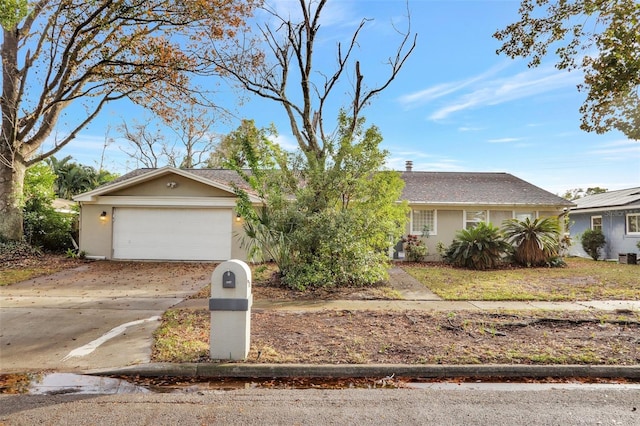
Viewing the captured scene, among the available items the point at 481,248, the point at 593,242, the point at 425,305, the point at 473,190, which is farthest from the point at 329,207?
the point at 593,242

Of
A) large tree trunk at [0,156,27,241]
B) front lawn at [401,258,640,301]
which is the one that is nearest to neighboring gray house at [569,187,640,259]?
front lawn at [401,258,640,301]

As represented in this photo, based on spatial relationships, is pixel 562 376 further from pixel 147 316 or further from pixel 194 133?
pixel 194 133

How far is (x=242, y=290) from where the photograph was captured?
4414 millimetres

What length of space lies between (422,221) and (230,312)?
12.9 m

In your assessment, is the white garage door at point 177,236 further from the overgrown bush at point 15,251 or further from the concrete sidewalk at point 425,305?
the concrete sidewalk at point 425,305

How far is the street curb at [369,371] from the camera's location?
13.7 ft

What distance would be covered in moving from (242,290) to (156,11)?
12.6 meters

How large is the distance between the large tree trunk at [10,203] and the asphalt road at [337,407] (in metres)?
13.3

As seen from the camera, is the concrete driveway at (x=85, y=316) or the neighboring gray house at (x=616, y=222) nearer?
the concrete driveway at (x=85, y=316)

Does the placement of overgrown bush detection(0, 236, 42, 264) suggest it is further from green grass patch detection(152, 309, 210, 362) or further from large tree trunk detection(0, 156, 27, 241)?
green grass patch detection(152, 309, 210, 362)

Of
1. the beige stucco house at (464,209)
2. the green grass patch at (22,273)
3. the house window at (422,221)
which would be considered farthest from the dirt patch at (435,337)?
the house window at (422,221)

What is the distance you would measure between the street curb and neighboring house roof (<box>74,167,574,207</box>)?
10165 millimetres

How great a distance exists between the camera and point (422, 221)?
16.1m

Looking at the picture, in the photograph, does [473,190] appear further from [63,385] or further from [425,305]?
[63,385]
